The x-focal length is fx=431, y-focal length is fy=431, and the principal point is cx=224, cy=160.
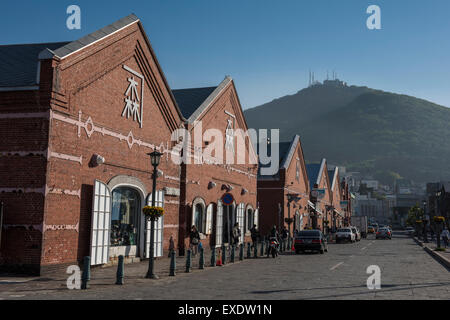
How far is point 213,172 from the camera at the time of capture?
97.9 feet

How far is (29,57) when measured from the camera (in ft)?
61.3

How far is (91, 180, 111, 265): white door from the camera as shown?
17.0 metres

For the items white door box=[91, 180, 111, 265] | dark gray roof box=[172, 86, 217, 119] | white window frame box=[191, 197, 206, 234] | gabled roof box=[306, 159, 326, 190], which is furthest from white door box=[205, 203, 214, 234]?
gabled roof box=[306, 159, 326, 190]

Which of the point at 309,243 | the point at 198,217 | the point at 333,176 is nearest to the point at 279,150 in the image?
the point at 309,243

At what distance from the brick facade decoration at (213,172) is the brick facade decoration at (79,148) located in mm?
3829

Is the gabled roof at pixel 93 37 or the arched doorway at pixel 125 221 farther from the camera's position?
the arched doorway at pixel 125 221

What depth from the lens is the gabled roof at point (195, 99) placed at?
91.1 ft

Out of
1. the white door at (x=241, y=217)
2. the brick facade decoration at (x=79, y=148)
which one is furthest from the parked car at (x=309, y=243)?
the brick facade decoration at (x=79, y=148)

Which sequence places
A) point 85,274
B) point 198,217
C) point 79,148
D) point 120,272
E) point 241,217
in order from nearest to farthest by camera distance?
point 85,274 → point 120,272 → point 79,148 → point 198,217 → point 241,217

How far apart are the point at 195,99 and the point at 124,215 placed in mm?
12973

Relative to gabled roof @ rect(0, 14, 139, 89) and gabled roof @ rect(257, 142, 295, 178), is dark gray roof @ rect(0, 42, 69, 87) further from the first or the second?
gabled roof @ rect(257, 142, 295, 178)

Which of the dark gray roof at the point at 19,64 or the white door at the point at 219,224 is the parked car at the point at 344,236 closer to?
the white door at the point at 219,224

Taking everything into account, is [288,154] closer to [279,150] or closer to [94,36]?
[279,150]
